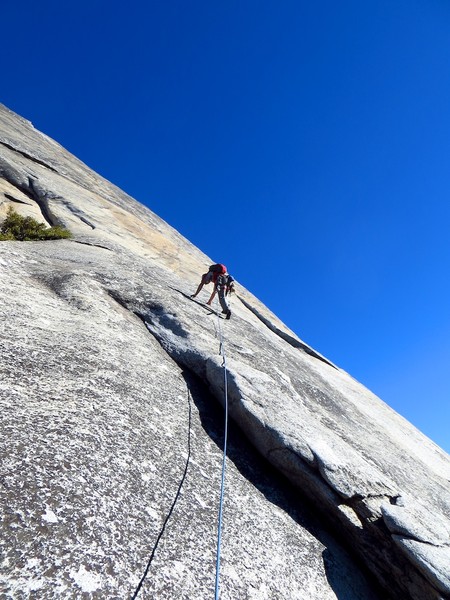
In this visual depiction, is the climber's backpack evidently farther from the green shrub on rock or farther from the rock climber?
the green shrub on rock

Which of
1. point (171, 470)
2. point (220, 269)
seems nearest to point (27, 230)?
point (220, 269)

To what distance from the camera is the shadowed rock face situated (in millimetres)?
4195

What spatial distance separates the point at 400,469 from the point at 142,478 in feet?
23.1

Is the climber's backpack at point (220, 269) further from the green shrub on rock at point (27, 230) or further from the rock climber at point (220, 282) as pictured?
the green shrub on rock at point (27, 230)

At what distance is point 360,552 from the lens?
19.6ft

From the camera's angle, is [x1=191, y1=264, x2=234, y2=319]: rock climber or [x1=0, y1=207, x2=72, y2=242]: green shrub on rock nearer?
[x1=191, y1=264, x2=234, y2=319]: rock climber

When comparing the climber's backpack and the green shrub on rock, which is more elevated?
the climber's backpack

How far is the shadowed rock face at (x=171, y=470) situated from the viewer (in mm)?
4195

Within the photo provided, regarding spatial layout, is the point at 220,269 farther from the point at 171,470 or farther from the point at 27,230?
the point at 171,470

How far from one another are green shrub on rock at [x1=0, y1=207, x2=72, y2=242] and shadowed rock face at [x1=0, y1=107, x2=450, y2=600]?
413 cm

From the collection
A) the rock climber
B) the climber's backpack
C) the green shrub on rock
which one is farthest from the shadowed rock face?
the climber's backpack

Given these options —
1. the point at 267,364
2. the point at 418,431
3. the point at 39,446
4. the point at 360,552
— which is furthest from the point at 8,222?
the point at 418,431

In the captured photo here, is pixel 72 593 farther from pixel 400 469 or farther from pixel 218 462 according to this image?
pixel 400 469

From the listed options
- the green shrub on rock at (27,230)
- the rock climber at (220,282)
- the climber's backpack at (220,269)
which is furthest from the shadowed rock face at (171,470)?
the climber's backpack at (220,269)
